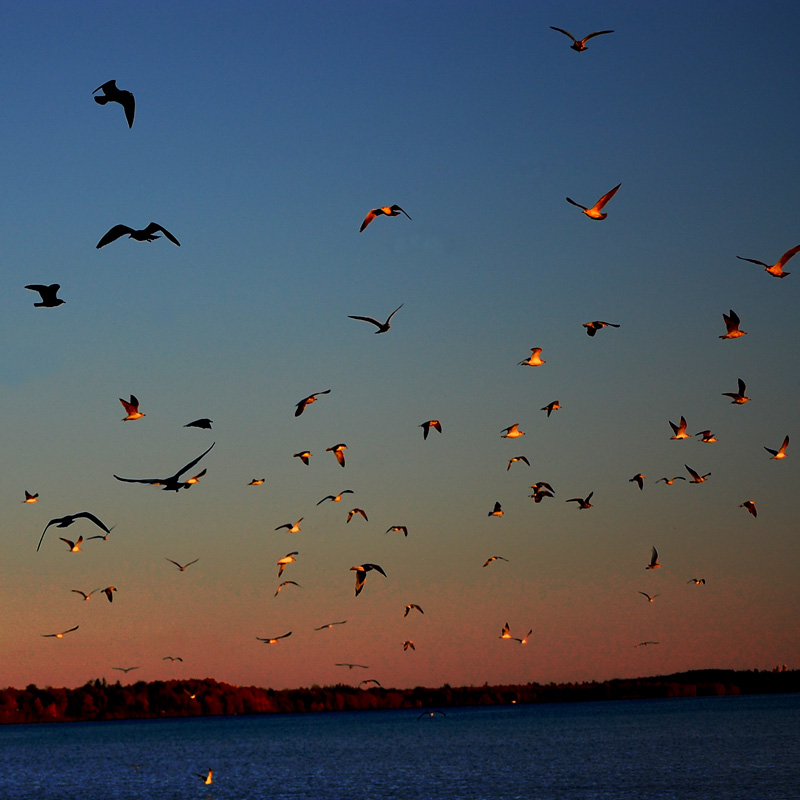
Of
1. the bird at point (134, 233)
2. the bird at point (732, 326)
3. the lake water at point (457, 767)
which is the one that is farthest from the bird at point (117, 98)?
the lake water at point (457, 767)

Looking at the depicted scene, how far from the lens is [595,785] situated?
7569 centimetres

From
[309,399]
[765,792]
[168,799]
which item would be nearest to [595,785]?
[765,792]

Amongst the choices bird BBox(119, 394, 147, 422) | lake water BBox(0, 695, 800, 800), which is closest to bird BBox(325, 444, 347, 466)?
bird BBox(119, 394, 147, 422)

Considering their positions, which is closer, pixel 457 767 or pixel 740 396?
pixel 740 396

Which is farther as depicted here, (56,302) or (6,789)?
(6,789)

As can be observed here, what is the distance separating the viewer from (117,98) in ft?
69.2

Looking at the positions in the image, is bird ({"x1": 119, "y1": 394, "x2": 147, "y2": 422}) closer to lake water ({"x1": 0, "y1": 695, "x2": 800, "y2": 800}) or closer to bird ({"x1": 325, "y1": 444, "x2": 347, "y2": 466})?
bird ({"x1": 325, "y1": 444, "x2": 347, "y2": 466})

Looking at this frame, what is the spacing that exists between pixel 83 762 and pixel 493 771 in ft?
194

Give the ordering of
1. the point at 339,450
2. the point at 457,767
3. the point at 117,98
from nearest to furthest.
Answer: the point at 117,98
the point at 339,450
the point at 457,767

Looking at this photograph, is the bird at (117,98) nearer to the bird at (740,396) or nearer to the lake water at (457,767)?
the bird at (740,396)

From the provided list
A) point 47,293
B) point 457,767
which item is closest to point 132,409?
point 47,293

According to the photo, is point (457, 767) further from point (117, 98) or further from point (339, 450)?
point (117, 98)

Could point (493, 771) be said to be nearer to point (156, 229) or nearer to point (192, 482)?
point (192, 482)

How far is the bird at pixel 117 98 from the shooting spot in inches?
821
